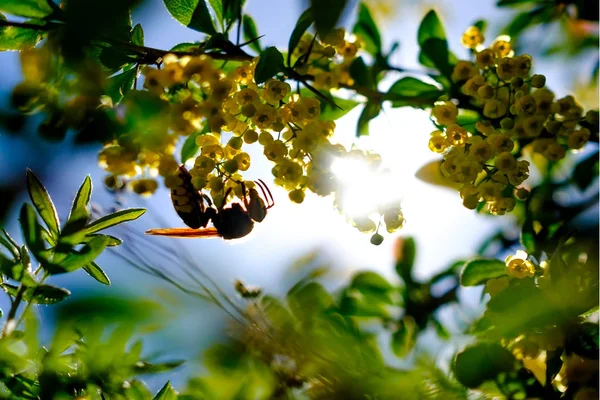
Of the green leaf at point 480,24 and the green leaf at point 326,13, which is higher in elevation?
the green leaf at point 480,24

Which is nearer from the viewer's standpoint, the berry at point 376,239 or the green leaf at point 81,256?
the green leaf at point 81,256

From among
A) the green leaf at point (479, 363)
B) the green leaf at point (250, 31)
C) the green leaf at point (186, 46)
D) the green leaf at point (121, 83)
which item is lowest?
the green leaf at point (479, 363)

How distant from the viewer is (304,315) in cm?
142

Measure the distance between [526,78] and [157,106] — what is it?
106 centimetres

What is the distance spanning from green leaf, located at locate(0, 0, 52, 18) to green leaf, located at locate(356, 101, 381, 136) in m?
0.99

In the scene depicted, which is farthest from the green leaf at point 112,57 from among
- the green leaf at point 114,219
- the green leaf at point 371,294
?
the green leaf at point 371,294

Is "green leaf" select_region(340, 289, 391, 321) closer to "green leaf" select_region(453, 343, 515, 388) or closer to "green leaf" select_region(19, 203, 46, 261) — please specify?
"green leaf" select_region(453, 343, 515, 388)

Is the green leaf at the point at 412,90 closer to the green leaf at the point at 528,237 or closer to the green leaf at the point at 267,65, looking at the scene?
the green leaf at the point at 528,237

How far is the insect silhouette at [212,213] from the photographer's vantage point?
127 centimetres

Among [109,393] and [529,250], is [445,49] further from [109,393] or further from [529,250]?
[109,393]

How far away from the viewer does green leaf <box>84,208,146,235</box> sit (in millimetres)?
1226

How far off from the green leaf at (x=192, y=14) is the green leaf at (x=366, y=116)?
0.60 meters

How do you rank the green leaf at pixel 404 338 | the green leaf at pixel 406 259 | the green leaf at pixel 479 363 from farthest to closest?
the green leaf at pixel 406 259 → the green leaf at pixel 404 338 → the green leaf at pixel 479 363

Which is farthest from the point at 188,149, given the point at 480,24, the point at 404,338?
the point at 480,24
